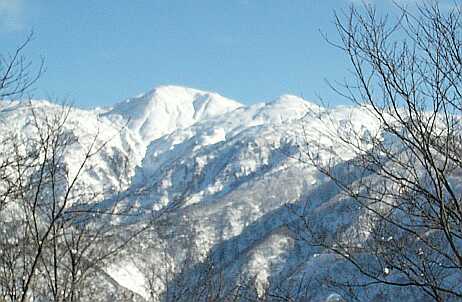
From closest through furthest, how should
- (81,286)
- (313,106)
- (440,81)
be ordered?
(440,81)
(313,106)
(81,286)

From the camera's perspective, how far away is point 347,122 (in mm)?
8453

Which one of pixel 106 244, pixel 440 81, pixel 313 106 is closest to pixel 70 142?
pixel 106 244

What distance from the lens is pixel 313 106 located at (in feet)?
29.1

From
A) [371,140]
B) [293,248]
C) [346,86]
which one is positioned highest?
[293,248]

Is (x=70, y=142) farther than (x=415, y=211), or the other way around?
(x=70, y=142)

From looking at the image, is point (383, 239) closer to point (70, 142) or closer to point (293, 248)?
point (70, 142)

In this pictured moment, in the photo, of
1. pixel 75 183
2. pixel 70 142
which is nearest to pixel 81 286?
pixel 75 183

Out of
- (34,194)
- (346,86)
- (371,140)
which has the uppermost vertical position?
(34,194)

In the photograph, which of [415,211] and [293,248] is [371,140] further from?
[293,248]

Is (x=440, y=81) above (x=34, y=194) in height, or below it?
below

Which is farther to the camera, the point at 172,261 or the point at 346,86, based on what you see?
the point at 172,261

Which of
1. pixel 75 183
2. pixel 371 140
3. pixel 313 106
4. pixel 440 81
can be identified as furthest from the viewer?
pixel 75 183

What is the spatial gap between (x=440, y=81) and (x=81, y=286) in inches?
253

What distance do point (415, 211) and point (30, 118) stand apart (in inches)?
221
